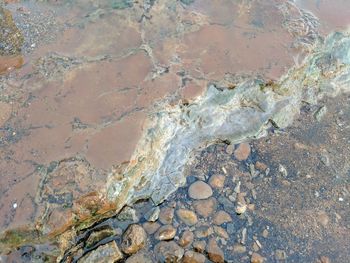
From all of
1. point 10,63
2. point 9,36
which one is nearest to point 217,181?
point 10,63

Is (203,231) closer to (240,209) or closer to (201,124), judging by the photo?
(240,209)

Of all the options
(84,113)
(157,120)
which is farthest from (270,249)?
(84,113)

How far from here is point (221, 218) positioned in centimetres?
307

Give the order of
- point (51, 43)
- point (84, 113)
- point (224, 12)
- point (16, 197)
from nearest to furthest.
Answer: point (16, 197)
point (84, 113)
point (51, 43)
point (224, 12)

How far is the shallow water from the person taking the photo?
2.70 meters

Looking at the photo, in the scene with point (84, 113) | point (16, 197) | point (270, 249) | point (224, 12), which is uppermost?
point (224, 12)

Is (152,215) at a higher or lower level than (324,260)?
higher

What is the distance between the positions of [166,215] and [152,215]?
0.10m

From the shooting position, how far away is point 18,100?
2979 mm

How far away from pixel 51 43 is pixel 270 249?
212 centimetres

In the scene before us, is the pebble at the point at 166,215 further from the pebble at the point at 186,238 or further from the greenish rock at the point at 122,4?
the greenish rock at the point at 122,4

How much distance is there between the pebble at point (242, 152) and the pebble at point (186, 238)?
0.72 m

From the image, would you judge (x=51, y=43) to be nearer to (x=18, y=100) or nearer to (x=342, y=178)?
(x=18, y=100)

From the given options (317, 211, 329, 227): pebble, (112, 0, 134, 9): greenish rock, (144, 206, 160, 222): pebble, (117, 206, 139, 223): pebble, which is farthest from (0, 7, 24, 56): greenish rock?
(317, 211, 329, 227): pebble
